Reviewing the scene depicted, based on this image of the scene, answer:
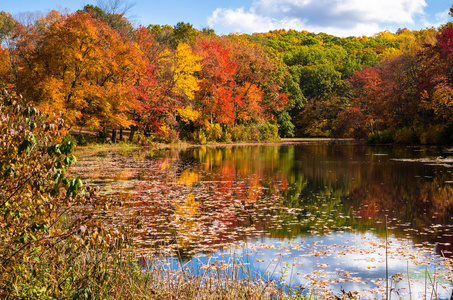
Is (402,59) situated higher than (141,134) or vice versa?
(402,59)

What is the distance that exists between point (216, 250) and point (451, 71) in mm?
32573

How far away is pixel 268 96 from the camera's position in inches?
1941

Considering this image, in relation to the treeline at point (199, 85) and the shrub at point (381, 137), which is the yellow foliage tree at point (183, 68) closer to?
the treeline at point (199, 85)

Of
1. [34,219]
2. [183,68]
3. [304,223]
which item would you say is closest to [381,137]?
[183,68]

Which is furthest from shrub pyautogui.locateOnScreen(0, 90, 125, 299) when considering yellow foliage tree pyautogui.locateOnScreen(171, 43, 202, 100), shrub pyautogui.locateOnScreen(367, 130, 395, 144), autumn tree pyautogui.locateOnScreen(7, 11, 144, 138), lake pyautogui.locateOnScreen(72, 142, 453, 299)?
shrub pyautogui.locateOnScreen(367, 130, 395, 144)

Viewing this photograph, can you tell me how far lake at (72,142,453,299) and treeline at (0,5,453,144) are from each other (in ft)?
34.6

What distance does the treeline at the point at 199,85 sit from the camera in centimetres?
2828

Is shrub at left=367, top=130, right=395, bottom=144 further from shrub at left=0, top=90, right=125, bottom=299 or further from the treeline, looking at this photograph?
shrub at left=0, top=90, right=125, bottom=299

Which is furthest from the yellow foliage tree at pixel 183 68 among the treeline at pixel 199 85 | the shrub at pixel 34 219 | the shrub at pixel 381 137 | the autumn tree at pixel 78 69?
the shrub at pixel 34 219

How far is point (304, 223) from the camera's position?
9227 millimetres

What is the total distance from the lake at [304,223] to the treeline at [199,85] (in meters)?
10.5

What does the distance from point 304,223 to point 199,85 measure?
110 ft

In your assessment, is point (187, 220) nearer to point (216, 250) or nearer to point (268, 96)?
point (216, 250)

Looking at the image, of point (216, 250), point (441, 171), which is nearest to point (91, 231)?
point (216, 250)
